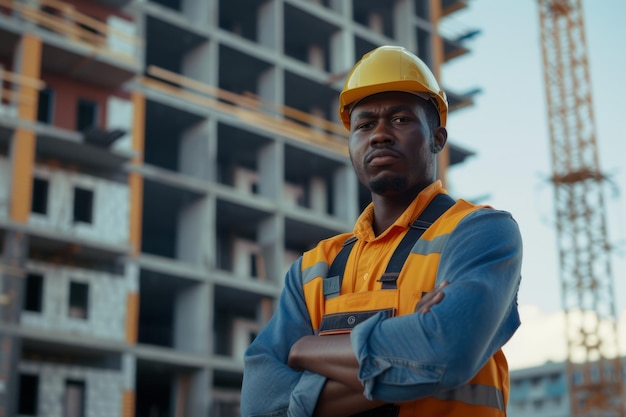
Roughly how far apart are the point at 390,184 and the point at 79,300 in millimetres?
29385

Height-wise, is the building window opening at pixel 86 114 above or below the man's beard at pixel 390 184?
above

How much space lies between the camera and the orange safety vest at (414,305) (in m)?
3.12

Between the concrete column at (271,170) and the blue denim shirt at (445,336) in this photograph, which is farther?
the concrete column at (271,170)

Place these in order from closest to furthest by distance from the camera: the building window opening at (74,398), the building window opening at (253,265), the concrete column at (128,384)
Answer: the building window opening at (74,398)
the concrete column at (128,384)
the building window opening at (253,265)

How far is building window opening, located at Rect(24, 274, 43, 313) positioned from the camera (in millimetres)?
Answer: 30562

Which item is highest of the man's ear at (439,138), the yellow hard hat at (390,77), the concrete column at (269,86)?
the concrete column at (269,86)

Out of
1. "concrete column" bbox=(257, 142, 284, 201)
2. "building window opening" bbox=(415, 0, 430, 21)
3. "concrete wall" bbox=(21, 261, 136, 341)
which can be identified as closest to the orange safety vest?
"concrete wall" bbox=(21, 261, 136, 341)

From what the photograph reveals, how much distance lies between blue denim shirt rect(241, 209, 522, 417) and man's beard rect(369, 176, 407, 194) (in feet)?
1.18

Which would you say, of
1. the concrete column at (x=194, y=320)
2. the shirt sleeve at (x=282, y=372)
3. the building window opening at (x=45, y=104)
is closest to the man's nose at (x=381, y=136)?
the shirt sleeve at (x=282, y=372)

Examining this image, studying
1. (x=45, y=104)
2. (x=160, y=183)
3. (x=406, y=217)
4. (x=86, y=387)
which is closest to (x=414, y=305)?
(x=406, y=217)

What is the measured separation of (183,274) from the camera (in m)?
35.1

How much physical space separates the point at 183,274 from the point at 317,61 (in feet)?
51.9

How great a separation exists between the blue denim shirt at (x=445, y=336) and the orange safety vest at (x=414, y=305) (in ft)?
0.29

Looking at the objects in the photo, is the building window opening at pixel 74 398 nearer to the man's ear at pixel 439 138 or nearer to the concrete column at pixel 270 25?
the concrete column at pixel 270 25
